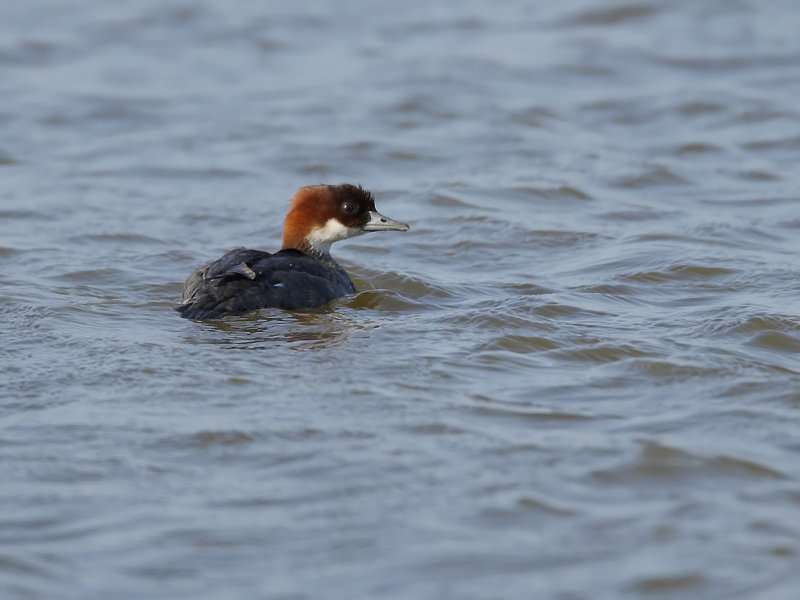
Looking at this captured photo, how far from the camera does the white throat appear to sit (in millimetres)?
10242

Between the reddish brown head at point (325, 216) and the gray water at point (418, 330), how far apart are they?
568 millimetres

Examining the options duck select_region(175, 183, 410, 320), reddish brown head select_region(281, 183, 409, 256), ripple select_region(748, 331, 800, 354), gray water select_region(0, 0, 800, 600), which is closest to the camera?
gray water select_region(0, 0, 800, 600)

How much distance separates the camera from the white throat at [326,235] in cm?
1024

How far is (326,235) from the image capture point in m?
Answer: 10.3

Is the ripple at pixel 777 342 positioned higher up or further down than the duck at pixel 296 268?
further down

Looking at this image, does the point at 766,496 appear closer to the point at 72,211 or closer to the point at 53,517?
the point at 53,517

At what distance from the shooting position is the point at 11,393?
7.39 metres

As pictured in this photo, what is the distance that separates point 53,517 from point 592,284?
5.58 m

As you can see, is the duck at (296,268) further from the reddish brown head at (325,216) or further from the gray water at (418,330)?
the gray water at (418,330)

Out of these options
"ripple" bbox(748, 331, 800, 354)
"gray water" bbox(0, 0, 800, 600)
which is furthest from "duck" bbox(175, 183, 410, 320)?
"ripple" bbox(748, 331, 800, 354)

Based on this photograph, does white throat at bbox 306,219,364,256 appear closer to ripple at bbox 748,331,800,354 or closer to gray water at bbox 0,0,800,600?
gray water at bbox 0,0,800,600

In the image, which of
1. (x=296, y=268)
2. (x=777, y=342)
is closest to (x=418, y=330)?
(x=296, y=268)

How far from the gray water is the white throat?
1.72 ft

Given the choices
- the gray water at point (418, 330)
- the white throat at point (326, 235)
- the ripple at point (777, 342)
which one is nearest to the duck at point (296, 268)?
the white throat at point (326, 235)
